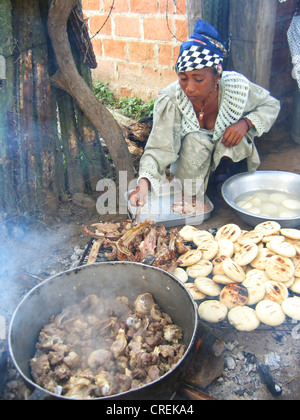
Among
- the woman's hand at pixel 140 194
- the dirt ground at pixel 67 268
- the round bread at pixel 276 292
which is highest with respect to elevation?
the woman's hand at pixel 140 194

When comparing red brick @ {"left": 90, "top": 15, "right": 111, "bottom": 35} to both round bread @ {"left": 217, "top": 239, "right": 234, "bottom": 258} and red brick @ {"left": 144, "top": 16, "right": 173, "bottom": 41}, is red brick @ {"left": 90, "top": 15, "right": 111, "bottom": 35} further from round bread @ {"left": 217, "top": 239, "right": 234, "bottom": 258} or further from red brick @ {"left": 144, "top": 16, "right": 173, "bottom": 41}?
round bread @ {"left": 217, "top": 239, "right": 234, "bottom": 258}

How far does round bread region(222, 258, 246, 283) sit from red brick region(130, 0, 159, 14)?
398 cm

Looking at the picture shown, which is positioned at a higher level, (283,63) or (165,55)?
(165,55)

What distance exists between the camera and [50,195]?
12.6 ft

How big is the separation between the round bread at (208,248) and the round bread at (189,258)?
0.16ft

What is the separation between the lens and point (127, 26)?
5.53 m

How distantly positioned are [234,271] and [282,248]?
443mm

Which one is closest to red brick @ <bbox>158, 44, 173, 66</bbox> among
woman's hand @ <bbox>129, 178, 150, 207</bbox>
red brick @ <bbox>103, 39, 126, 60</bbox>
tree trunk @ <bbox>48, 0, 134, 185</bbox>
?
red brick @ <bbox>103, 39, 126, 60</bbox>

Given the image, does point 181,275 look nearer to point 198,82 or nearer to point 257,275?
point 257,275

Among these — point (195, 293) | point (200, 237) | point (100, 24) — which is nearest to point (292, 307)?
point (195, 293)

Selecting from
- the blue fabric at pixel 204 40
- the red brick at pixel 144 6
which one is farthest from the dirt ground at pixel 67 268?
the red brick at pixel 144 6

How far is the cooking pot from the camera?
2.03 metres

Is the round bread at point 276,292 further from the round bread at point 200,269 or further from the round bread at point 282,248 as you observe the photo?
the round bread at point 200,269

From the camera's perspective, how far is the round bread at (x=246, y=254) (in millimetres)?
2709
